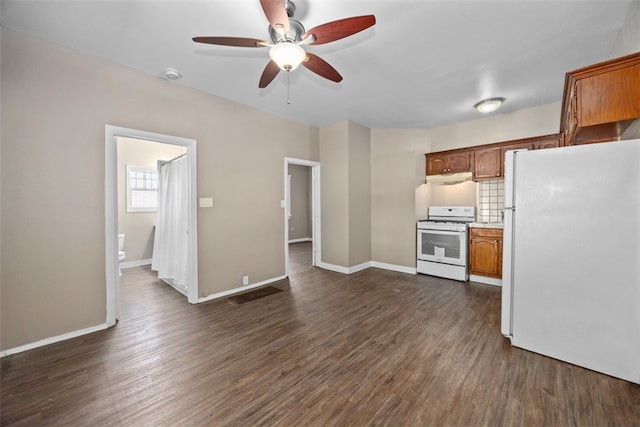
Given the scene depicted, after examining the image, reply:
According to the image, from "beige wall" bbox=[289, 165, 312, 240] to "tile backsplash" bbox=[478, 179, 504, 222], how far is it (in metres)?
5.68

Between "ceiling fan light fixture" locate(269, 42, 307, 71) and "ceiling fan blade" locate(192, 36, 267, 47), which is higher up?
"ceiling fan blade" locate(192, 36, 267, 47)

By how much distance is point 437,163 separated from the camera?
15.9ft

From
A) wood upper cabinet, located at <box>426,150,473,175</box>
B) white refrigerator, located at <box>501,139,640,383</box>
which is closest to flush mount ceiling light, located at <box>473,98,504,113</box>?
wood upper cabinet, located at <box>426,150,473,175</box>

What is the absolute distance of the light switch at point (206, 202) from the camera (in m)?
3.50

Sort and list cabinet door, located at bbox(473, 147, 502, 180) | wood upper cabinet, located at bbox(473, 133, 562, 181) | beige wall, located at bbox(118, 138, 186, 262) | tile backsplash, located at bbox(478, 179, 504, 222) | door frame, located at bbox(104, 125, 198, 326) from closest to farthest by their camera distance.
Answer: door frame, located at bbox(104, 125, 198, 326)
wood upper cabinet, located at bbox(473, 133, 562, 181)
cabinet door, located at bbox(473, 147, 502, 180)
tile backsplash, located at bbox(478, 179, 504, 222)
beige wall, located at bbox(118, 138, 186, 262)

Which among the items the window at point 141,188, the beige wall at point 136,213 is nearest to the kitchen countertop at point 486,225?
the beige wall at point 136,213

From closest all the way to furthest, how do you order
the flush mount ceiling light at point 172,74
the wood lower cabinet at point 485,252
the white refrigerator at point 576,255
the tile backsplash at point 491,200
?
the white refrigerator at point 576,255 → the flush mount ceiling light at point 172,74 → the wood lower cabinet at point 485,252 → the tile backsplash at point 491,200

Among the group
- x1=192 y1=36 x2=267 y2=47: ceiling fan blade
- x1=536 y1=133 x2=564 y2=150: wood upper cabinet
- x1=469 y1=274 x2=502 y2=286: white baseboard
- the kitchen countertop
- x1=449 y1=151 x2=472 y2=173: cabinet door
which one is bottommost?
x1=469 y1=274 x2=502 y2=286: white baseboard

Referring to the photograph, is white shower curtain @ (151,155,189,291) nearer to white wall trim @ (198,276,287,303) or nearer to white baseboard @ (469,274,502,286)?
white wall trim @ (198,276,287,303)

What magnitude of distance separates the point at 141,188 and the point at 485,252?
22.3ft

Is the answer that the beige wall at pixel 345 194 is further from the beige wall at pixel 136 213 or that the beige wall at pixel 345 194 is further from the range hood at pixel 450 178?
the beige wall at pixel 136 213

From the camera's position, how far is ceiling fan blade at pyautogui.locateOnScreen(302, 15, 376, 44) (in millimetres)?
1582

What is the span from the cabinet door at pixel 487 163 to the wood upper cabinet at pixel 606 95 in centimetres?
208

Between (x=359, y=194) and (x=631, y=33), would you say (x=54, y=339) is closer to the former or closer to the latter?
(x=359, y=194)
